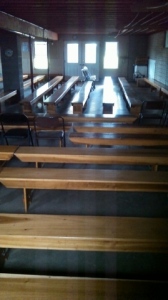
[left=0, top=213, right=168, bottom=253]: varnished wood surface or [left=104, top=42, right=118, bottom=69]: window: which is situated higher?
[left=104, top=42, right=118, bottom=69]: window

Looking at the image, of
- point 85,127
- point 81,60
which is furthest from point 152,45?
point 85,127

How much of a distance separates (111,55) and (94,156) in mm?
11331

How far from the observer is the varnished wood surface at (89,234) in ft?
6.21

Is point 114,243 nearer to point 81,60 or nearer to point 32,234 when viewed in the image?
point 32,234

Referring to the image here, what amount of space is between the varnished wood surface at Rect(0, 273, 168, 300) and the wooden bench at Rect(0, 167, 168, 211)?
0.94 metres

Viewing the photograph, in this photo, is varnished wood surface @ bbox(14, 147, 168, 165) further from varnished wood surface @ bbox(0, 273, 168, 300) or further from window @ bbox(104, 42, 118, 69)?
window @ bbox(104, 42, 118, 69)

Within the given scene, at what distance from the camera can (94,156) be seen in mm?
2971

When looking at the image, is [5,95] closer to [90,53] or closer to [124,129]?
[124,129]

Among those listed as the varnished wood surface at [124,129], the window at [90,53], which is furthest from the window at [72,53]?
the varnished wood surface at [124,129]

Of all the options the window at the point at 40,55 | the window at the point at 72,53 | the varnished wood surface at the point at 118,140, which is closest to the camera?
the varnished wood surface at the point at 118,140

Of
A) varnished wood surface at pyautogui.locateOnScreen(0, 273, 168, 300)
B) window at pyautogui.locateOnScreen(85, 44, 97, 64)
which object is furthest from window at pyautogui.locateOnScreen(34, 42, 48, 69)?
varnished wood surface at pyautogui.locateOnScreen(0, 273, 168, 300)

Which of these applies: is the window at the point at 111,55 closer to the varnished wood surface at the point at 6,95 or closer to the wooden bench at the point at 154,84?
the wooden bench at the point at 154,84

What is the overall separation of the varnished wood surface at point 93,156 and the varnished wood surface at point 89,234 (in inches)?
38.4

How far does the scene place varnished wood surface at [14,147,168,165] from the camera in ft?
9.63
